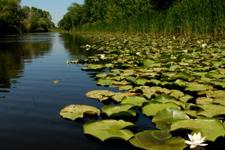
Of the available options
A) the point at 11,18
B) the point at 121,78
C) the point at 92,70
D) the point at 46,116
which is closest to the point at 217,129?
the point at 46,116

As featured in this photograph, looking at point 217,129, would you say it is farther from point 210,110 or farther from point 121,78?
point 121,78

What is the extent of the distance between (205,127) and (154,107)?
87 cm

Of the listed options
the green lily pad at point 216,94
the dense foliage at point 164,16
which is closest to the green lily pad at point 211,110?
the green lily pad at point 216,94

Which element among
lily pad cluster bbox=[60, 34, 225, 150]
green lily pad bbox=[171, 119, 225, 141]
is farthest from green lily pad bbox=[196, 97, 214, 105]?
green lily pad bbox=[171, 119, 225, 141]

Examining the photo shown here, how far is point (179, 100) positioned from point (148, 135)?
1488 mm

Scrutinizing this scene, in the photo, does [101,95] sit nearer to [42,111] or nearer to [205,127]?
[42,111]

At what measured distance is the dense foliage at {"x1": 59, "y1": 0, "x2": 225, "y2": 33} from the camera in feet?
58.9

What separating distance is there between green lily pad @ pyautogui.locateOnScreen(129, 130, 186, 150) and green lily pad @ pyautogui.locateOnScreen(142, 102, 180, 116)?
752mm

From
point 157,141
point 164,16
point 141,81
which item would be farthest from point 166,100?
point 164,16

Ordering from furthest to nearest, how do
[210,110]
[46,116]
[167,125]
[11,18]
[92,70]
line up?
[11,18]
[92,70]
[46,116]
[210,110]
[167,125]

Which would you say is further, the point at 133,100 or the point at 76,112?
the point at 133,100

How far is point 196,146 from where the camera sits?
2.92 meters

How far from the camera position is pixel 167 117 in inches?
136

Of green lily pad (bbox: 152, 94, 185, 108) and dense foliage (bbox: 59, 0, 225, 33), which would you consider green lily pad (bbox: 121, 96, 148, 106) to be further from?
dense foliage (bbox: 59, 0, 225, 33)
